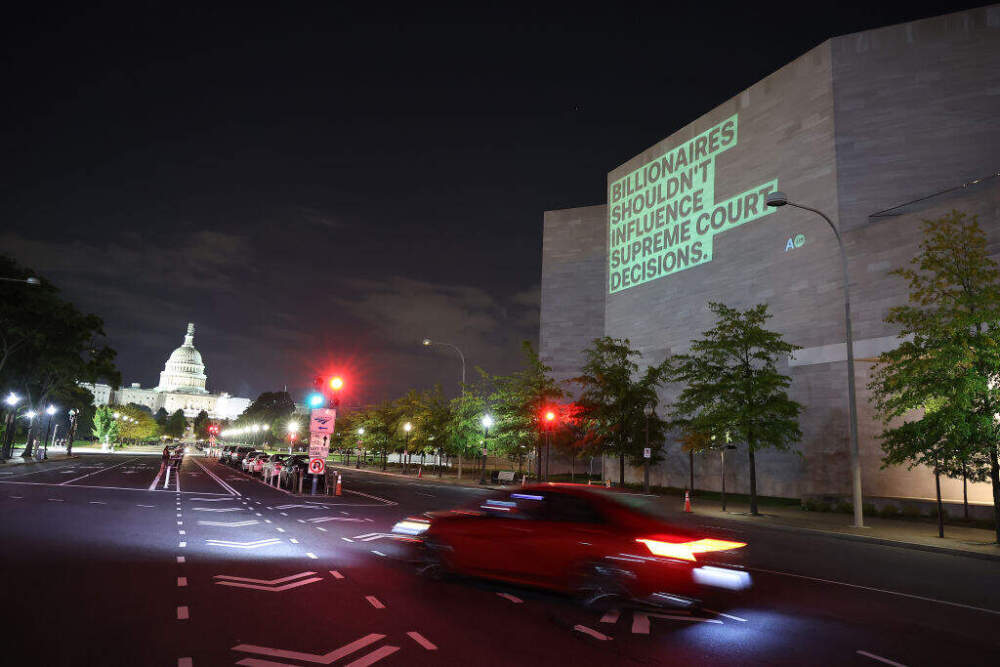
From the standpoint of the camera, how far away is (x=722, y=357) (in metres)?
27.5

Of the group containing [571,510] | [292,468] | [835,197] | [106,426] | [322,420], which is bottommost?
[292,468]

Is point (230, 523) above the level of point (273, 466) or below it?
below

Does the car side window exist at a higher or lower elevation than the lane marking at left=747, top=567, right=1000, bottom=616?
higher

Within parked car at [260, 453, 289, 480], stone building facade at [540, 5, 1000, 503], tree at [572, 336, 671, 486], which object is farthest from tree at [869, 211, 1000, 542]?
parked car at [260, 453, 289, 480]

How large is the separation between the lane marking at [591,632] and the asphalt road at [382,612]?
0.04m

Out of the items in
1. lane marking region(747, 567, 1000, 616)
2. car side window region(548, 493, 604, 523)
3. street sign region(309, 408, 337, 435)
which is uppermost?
street sign region(309, 408, 337, 435)

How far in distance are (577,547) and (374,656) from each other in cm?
322

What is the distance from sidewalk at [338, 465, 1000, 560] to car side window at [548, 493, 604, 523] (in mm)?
4798

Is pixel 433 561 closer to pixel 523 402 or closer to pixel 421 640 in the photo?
pixel 421 640

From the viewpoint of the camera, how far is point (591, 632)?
23.5 ft

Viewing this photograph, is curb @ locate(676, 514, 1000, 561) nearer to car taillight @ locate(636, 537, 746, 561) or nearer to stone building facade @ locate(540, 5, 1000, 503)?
stone building facade @ locate(540, 5, 1000, 503)

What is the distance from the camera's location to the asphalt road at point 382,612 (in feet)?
20.4

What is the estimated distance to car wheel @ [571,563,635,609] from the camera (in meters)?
8.00

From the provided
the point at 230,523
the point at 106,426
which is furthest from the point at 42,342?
the point at 106,426
